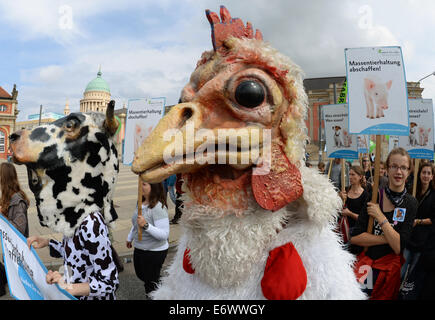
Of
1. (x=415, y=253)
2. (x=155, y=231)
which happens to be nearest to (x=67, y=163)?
(x=155, y=231)

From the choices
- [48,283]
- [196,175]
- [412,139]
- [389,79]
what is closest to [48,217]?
[48,283]

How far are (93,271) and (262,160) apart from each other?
1.19m

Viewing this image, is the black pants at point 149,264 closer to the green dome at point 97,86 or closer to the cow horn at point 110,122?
the cow horn at point 110,122

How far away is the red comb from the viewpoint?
3.59ft

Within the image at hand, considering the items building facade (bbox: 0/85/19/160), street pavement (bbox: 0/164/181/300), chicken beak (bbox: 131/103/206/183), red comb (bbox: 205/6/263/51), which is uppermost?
building facade (bbox: 0/85/19/160)

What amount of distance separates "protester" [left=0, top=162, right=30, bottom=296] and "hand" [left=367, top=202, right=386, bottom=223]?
368 cm

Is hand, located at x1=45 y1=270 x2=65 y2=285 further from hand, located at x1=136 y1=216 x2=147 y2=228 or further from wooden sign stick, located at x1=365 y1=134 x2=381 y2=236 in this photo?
wooden sign stick, located at x1=365 y1=134 x2=381 y2=236

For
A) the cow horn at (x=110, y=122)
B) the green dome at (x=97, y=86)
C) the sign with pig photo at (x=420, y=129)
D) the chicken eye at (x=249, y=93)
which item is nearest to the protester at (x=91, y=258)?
the cow horn at (x=110, y=122)

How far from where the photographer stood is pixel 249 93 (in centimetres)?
99

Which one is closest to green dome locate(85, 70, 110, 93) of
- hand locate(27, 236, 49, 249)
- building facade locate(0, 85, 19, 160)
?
building facade locate(0, 85, 19, 160)

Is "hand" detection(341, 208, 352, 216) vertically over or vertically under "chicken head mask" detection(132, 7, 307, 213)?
under

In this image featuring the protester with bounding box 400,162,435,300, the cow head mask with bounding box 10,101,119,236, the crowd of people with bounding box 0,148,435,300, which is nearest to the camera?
the cow head mask with bounding box 10,101,119,236
